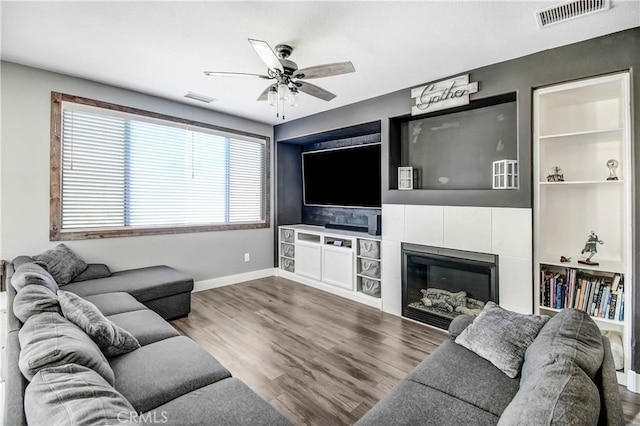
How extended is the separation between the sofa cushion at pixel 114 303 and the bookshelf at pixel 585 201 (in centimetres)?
352

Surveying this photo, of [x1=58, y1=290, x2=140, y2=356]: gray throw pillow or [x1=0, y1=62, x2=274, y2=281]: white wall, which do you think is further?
[x1=0, y1=62, x2=274, y2=281]: white wall

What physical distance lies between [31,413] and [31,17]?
2673 mm

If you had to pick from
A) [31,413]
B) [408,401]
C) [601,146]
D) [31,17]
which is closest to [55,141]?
[31,17]

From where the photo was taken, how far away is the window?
3.33 m

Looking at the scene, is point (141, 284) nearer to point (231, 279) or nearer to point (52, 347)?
point (231, 279)

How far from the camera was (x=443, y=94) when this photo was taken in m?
3.15

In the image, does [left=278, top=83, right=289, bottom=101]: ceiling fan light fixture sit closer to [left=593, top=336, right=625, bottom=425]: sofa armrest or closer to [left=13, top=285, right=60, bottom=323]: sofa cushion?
[left=13, top=285, right=60, bottom=323]: sofa cushion

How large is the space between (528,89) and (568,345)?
2292 millimetres

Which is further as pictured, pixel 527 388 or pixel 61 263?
pixel 61 263

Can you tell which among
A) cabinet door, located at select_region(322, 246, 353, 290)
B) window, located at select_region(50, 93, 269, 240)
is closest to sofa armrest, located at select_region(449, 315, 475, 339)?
cabinet door, located at select_region(322, 246, 353, 290)

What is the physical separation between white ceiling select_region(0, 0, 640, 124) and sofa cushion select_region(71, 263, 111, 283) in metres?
2.08

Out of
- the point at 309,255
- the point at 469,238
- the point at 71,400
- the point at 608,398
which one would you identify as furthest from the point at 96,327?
the point at 309,255

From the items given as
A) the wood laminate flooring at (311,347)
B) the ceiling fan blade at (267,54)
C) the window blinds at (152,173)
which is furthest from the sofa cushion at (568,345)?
the window blinds at (152,173)

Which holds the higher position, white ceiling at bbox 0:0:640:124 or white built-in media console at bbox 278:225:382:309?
white ceiling at bbox 0:0:640:124
